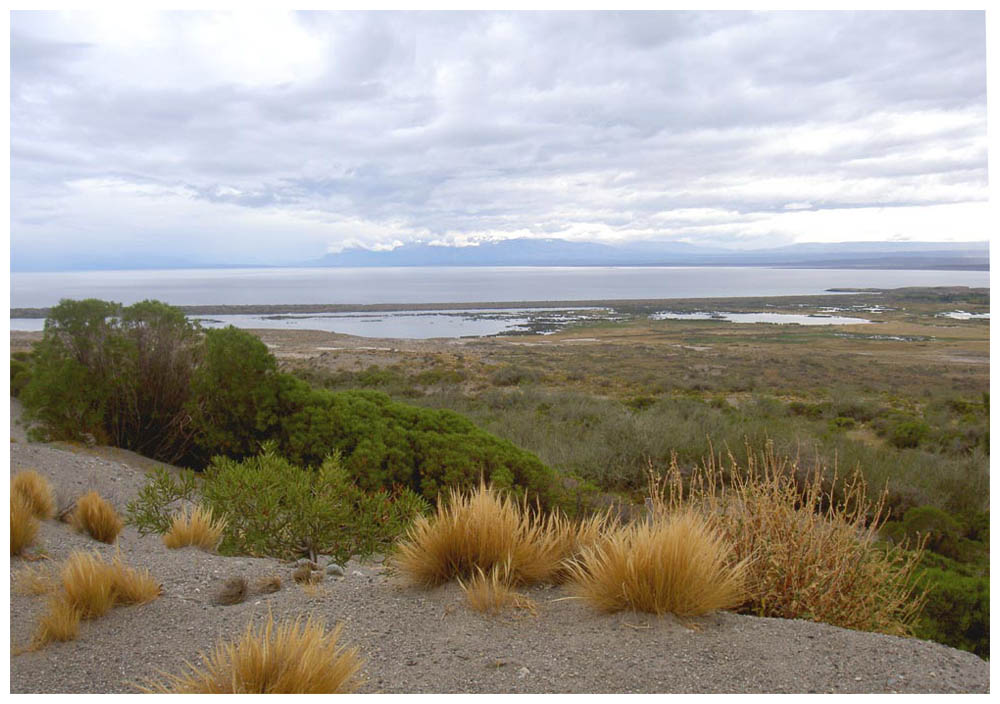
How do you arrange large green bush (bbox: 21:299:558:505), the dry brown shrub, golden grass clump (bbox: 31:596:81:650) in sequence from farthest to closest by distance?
large green bush (bbox: 21:299:558:505) < the dry brown shrub < golden grass clump (bbox: 31:596:81:650)

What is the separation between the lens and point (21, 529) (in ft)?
15.7

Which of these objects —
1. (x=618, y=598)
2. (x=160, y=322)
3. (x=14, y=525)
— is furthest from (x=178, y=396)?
(x=618, y=598)

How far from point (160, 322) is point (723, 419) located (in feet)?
36.7

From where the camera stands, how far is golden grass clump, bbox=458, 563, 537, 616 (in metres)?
3.79

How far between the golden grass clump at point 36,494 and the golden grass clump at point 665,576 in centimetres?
444

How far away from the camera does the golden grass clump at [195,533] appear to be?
17.4ft

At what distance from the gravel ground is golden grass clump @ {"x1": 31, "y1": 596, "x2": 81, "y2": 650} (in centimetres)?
5

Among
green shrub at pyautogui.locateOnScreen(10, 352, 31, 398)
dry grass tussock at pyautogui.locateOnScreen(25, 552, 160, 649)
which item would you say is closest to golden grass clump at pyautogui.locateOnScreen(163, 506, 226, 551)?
dry grass tussock at pyautogui.locateOnScreen(25, 552, 160, 649)

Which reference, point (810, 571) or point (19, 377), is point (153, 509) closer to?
point (810, 571)

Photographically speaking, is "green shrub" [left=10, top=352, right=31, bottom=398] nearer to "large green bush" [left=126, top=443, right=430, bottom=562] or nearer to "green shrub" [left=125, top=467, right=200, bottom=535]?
"green shrub" [left=125, top=467, right=200, bottom=535]

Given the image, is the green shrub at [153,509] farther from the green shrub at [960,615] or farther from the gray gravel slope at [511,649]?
the green shrub at [960,615]

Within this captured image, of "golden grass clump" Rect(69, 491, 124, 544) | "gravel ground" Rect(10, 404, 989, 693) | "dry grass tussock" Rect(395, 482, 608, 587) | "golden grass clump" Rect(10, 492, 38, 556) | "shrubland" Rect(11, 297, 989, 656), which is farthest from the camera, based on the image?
"golden grass clump" Rect(69, 491, 124, 544)

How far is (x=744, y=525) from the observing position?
4402 mm

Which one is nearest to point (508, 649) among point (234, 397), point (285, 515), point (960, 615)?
point (285, 515)
